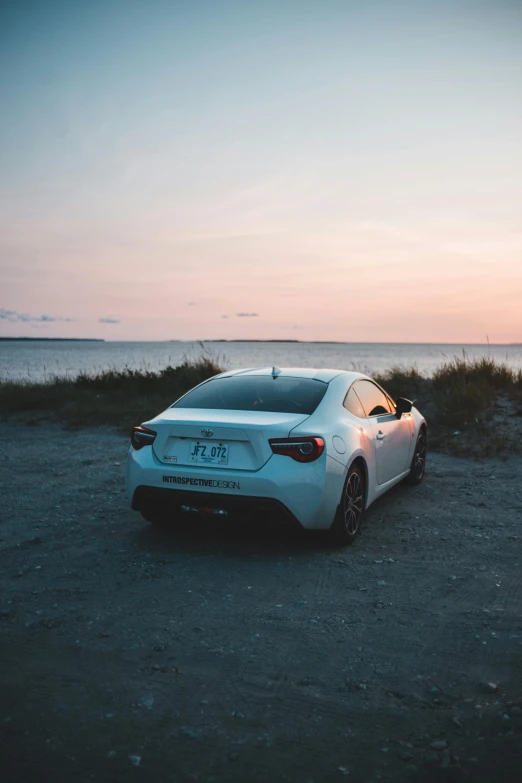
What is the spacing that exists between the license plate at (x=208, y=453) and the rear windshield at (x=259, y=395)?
51cm

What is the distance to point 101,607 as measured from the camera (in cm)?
407

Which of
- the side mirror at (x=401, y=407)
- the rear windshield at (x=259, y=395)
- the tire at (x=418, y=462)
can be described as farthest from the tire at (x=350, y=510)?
the tire at (x=418, y=462)

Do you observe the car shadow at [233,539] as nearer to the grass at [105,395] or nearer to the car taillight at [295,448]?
the car taillight at [295,448]

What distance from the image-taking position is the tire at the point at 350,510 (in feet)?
16.9

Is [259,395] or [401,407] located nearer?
[259,395]

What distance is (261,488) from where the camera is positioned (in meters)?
4.73

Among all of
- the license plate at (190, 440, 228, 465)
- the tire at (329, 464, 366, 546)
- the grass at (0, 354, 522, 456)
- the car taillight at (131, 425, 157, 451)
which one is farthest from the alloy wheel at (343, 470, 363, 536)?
the grass at (0, 354, 522, 456)

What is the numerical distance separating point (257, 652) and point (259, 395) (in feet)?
8.22

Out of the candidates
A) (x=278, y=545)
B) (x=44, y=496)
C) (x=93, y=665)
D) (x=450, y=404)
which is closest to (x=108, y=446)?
(x=44, y=496)

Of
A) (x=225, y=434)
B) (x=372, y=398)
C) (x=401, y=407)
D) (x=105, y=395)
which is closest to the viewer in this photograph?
(x=225, y=434)

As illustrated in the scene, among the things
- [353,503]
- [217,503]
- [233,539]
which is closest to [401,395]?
[353,503]

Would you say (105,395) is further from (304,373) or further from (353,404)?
(353,404)

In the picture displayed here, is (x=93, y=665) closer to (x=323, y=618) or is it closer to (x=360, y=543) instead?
(x=323, y=618)

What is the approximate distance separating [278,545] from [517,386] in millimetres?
9653
